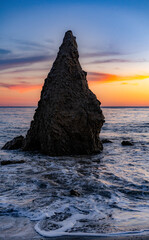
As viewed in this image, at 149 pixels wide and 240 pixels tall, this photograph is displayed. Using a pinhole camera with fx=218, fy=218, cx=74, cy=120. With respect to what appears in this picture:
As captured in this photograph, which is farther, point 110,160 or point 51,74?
point 51,74

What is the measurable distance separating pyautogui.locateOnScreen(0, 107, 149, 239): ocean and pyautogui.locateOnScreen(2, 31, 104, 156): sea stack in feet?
4.80

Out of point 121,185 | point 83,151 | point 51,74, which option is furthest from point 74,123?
point 121,185

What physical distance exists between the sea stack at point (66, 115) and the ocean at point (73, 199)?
146 cm

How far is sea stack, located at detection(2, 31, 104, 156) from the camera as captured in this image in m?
9.87

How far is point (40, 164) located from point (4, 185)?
247cm

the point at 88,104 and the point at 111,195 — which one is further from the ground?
the point at 88,104

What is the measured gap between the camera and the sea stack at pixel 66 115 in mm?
9867

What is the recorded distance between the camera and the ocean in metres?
3.63

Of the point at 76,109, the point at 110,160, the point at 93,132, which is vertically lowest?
the point at 110,160

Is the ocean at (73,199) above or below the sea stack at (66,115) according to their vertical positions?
below

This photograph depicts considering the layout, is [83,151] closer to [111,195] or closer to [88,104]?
[88,104]

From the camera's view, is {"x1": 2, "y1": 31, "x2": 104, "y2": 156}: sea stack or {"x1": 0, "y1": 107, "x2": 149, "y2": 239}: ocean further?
{"x1": 2, "y1": 31, "x2": 104, "y2": 156}: sea stack

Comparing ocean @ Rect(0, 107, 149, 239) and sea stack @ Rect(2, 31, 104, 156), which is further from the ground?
sea stack @ Rect(2, 31, 104, 156)

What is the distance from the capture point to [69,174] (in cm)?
690
